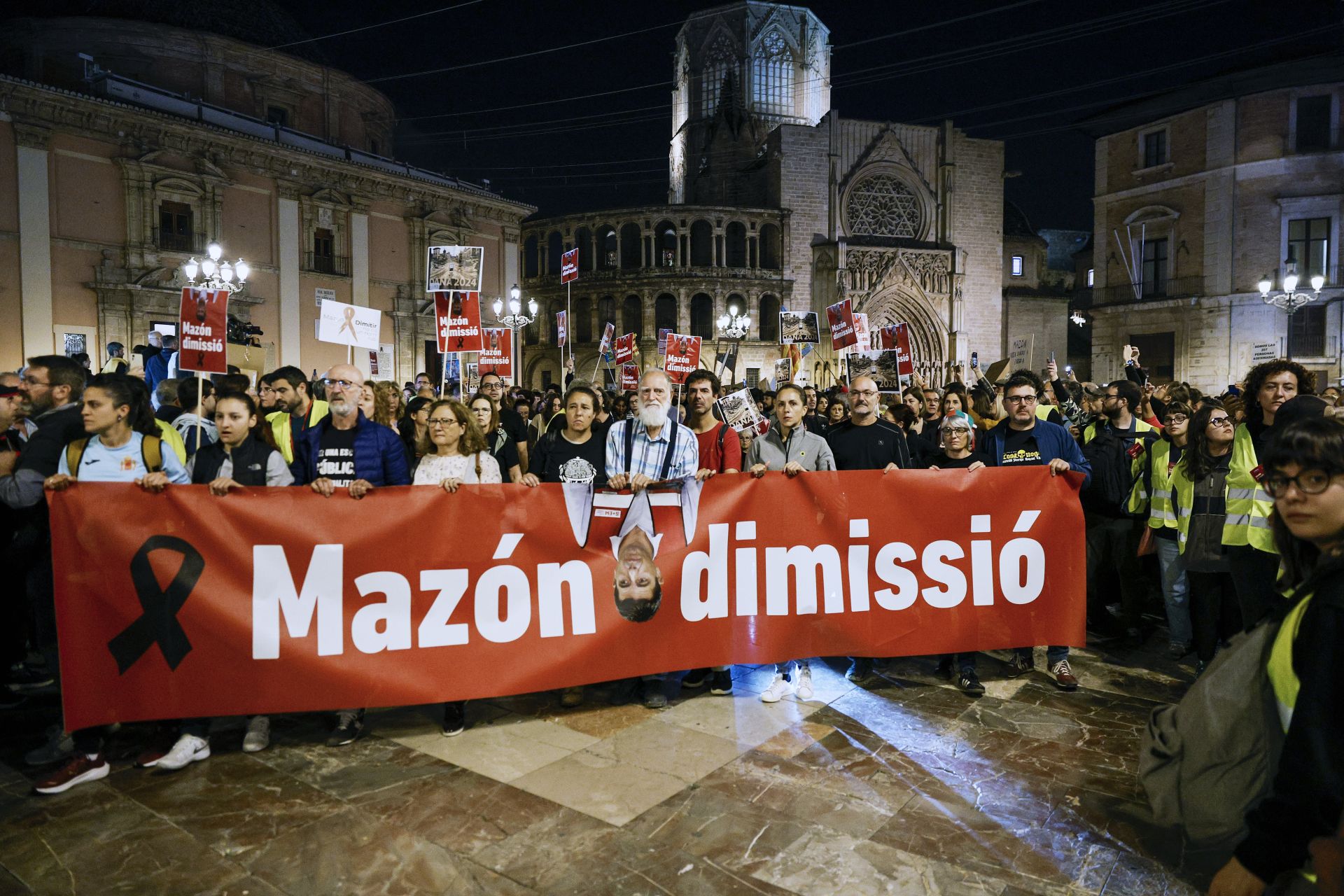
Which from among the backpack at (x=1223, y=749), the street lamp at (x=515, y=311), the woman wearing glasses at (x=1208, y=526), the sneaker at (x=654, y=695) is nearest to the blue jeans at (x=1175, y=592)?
the woman wearing glasses at (x=1208, y=526)

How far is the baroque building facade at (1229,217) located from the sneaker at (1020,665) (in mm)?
29092

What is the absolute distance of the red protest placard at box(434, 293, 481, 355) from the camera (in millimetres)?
7922

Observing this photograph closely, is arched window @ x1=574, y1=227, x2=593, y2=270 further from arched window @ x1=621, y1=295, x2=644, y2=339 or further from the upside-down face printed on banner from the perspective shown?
the upside-down face printed on banner

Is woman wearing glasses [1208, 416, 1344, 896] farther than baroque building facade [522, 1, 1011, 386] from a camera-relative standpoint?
No

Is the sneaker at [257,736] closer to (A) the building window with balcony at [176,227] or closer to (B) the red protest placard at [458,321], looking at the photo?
(B) the red protest placard at [458,321]

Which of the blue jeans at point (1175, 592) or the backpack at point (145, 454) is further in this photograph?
the blue jeans at point (1175, 592)

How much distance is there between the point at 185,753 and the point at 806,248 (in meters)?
39.3

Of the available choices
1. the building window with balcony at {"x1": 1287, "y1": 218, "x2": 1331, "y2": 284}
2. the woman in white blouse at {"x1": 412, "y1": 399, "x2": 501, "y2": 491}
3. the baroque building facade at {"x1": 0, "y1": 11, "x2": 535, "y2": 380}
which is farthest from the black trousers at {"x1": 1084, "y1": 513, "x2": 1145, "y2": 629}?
the building window with balcony at {"x1": 1287, "y1": 218, "x2": 1331, "y2": 284}

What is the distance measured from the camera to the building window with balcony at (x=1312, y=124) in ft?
92.5

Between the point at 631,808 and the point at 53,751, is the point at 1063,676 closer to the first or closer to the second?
the point at 631,808

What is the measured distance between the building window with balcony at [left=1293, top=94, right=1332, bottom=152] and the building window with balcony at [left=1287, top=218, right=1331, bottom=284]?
254 centimetres

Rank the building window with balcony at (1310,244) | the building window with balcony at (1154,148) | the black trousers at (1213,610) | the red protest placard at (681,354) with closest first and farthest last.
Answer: the black trousers at (1213,610) → the red protest placard at (681,354) → the building window with balcony at (1310,244) → the building window with balcony at (1154,148)

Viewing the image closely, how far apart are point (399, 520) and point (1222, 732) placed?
3540mm

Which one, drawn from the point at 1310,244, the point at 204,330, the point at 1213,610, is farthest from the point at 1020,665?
the point at 1310,244
